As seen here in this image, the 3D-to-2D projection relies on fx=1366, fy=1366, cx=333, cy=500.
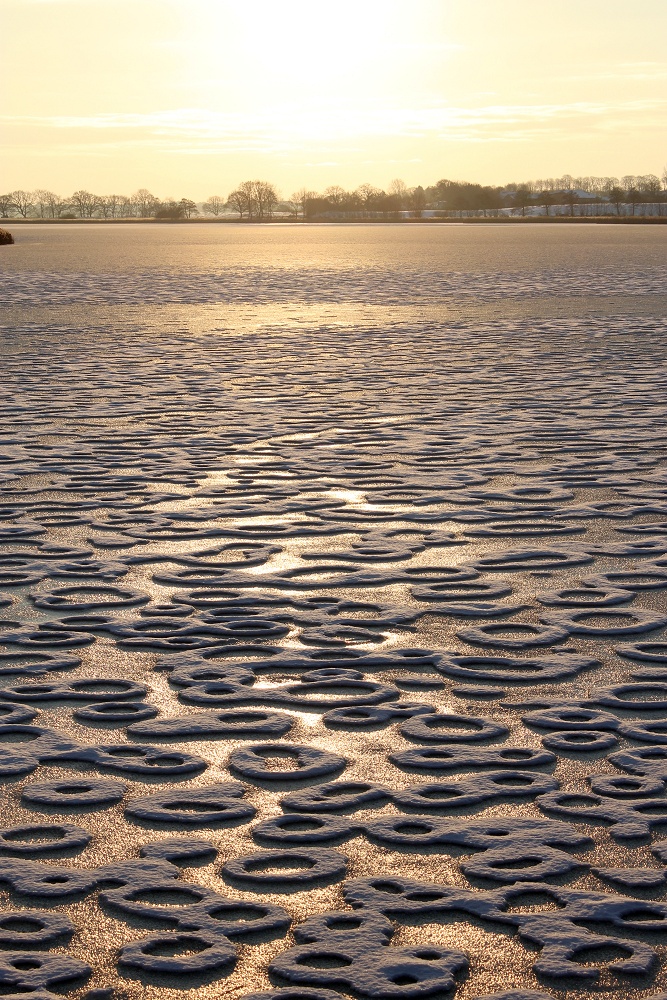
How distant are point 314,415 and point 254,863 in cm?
837

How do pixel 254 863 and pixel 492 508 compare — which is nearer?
pixel 254 863

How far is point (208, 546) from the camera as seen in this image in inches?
275

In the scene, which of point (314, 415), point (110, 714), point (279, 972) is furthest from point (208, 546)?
point (314, 415)

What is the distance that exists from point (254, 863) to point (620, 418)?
27.6 feet

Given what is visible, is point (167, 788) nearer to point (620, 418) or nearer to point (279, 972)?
point (279, 972)

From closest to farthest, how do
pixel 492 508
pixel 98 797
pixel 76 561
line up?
pixel 98 797 < pixel 76 561 < pixel 492 508

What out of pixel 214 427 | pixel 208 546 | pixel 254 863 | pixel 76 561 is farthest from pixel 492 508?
pixel 254 863

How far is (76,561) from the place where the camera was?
6723 millimetres

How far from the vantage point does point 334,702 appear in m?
4.70

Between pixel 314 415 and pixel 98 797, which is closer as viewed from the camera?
pixel 98 797

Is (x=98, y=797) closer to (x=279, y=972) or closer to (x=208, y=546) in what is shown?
(x=279, y=972)

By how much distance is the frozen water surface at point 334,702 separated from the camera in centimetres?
315

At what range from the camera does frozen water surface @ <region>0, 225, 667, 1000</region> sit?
315cm

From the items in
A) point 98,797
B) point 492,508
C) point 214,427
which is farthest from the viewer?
point 214,427
